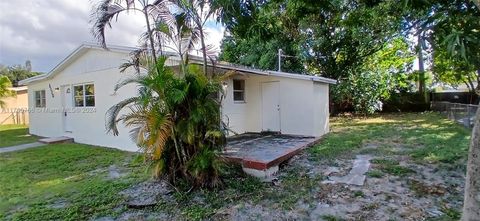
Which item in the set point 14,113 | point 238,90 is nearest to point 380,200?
point 238,90

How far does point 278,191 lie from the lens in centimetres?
572

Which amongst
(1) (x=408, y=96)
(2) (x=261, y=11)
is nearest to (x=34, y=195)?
(2) (x=261, y=11)

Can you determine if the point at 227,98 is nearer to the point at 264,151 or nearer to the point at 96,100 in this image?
the point at 264,151

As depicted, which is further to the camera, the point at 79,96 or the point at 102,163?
the point at 79,96

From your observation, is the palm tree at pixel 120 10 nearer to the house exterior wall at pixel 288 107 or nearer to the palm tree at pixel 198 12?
the palm tree at pixel 198 12

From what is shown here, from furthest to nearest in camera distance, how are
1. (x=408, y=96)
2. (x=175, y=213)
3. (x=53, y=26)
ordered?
(x=408, y=96) → (x=53, y=26) → (x=175, y=213)

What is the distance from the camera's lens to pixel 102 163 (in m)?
8.41

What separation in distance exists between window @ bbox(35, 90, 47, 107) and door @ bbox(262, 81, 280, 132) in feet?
34.5

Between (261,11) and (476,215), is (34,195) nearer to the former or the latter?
(261,11)

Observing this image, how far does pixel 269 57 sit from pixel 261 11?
1222 cm

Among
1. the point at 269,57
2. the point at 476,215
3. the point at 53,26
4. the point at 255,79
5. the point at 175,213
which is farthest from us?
the point at 269,57

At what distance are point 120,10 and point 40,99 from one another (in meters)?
11.7

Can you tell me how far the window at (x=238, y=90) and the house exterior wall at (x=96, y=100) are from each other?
377cm

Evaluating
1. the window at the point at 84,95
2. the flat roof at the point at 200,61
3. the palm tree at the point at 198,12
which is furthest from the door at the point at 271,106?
the window at the point at 84,95
